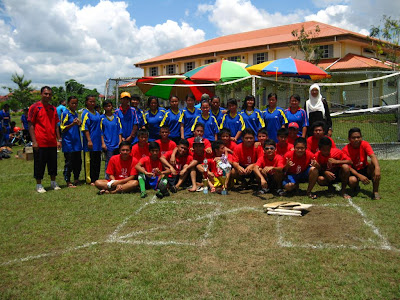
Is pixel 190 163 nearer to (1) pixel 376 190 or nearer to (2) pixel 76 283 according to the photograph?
(1) pixel 376 190

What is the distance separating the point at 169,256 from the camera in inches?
157

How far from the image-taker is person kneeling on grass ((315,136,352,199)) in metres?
6.15

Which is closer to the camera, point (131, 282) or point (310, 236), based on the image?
point (131, 282)

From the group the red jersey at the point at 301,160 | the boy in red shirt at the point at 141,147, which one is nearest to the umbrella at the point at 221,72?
the boy in red shirt at the point at 141,147

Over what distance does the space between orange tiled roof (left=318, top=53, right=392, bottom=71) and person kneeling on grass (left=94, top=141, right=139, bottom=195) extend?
2112cm

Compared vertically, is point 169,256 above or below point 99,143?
below

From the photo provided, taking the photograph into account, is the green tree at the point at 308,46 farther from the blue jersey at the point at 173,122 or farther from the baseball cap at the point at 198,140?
the baseball cap at the point at 198,140

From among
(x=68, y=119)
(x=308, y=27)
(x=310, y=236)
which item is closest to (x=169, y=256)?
(x=310, y=236)

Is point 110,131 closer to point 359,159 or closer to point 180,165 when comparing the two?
point 180,165

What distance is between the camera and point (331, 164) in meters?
6.31

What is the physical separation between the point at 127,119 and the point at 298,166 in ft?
12.3

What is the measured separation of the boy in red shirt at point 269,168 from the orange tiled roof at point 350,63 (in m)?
20.2

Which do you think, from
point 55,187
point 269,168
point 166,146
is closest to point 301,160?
point 269,168

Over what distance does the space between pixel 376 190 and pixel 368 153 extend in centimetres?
66
